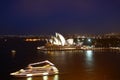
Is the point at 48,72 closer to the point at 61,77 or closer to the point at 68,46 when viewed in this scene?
the point at 61,77

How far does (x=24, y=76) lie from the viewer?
93.4ft

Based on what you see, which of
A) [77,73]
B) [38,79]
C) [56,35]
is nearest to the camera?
[38,79]

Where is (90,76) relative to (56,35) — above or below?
below

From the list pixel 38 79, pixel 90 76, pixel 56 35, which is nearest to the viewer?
pixel 38 79

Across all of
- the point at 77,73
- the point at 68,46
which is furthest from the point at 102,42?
the point at 77,73

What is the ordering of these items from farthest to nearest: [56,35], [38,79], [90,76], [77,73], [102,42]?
[102,42]
[56,35]
[77,73]
[90,76]
[38,79]

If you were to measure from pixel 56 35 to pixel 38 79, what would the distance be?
44.2 metres

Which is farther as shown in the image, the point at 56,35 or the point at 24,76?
the point at 56,35

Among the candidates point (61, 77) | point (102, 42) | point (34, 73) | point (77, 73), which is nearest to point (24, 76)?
point (34, 73)

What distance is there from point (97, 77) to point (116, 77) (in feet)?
5.65

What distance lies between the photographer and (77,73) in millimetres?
31281

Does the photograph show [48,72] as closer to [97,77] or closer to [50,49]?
[97,77]

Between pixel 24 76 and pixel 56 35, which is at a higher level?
pixel 56 35

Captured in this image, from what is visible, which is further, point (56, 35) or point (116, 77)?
point (56, 35)
